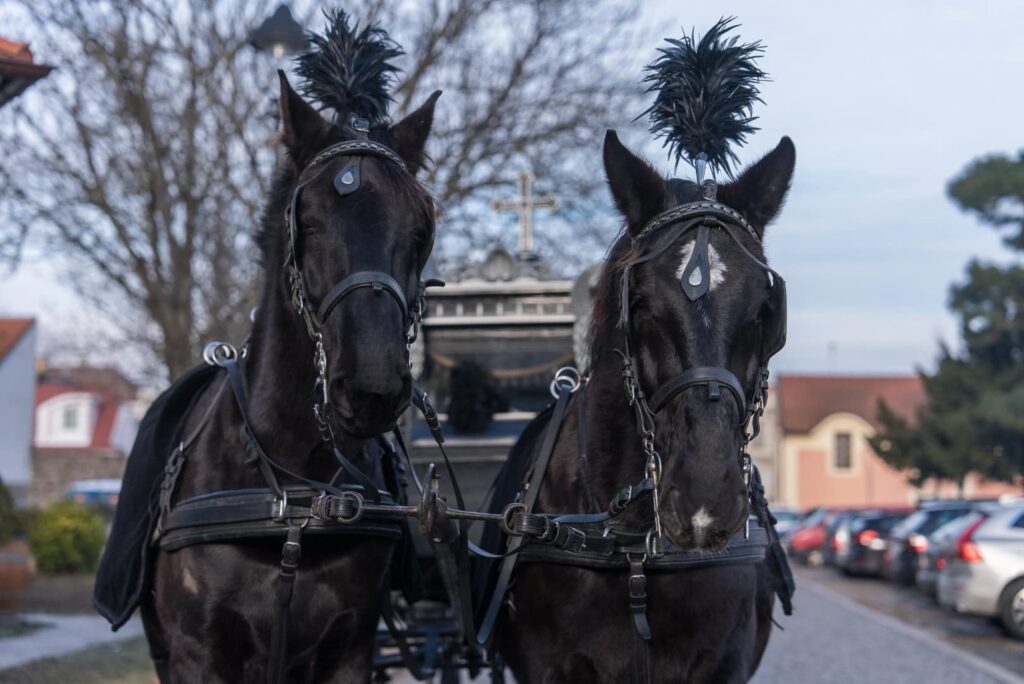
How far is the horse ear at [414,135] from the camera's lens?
192 inches

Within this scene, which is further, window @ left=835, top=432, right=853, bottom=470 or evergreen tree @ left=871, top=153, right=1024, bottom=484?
window @ left=835, top=432, right=853, bottom=470

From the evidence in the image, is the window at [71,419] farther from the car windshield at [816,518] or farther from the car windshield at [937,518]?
the car windshield at [937,518]

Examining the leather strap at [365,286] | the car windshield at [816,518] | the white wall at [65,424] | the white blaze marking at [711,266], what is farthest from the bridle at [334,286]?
the white wall at [65,424]

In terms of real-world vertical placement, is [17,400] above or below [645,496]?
above

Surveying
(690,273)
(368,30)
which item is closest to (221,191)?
(368,30)

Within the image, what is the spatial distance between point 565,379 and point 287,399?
144 centimetres

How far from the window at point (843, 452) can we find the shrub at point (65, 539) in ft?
189

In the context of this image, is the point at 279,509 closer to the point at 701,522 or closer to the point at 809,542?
the point at 701,522

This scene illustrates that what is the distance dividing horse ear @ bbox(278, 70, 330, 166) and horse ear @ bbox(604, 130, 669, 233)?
1.06m

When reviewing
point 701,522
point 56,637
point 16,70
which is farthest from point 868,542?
point 701,522

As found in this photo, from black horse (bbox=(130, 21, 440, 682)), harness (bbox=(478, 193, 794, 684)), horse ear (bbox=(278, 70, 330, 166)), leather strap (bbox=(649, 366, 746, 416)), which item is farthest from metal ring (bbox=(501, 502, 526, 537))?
horse ear (bbox=(278, 70, 330, 166))

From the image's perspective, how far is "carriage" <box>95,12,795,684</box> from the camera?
3975 mm

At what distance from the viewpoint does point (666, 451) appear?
383 centimetres

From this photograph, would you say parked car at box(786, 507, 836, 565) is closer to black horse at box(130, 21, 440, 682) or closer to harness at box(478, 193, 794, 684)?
harness at box(478, 193, 794, 684)
